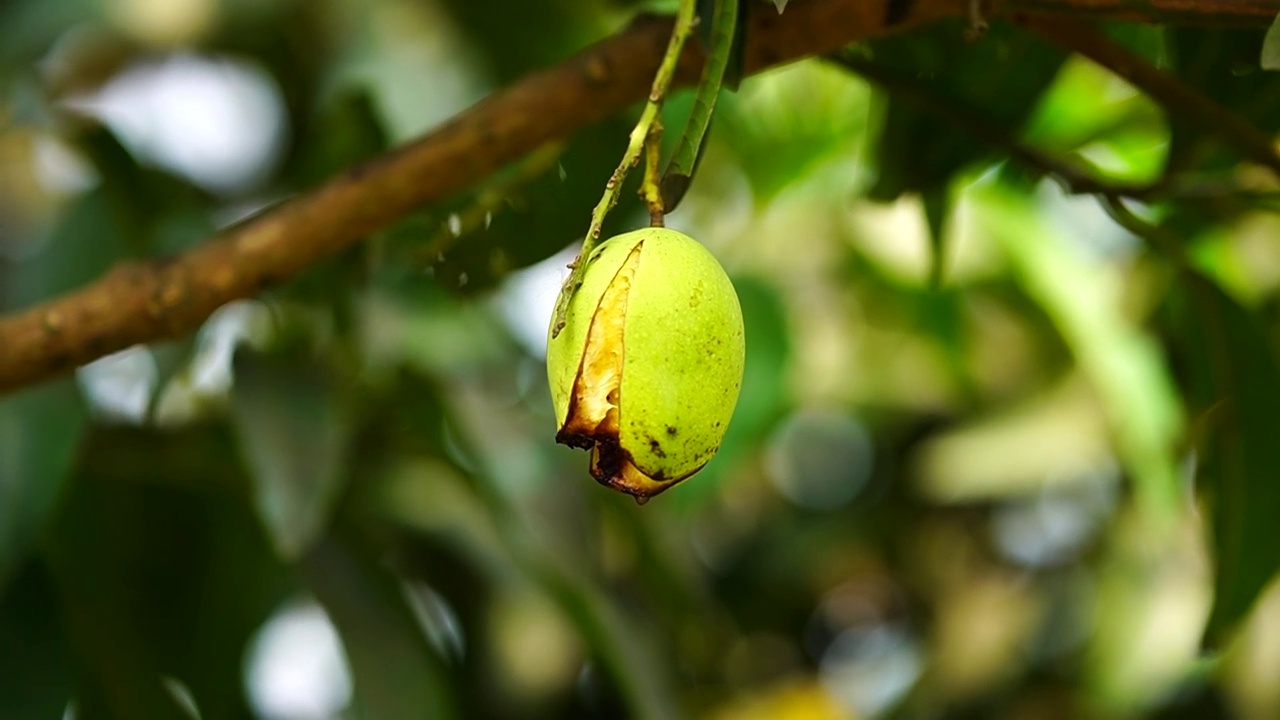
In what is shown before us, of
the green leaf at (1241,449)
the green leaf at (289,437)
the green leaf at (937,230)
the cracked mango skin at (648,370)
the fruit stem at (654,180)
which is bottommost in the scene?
the green leaf at (289,437)

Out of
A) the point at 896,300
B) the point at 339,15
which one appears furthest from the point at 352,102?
the point at 896,300

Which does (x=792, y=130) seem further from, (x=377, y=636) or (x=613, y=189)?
(x=613, y=189)

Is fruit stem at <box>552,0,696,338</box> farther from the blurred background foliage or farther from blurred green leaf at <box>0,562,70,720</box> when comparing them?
blurred green leaf at <box>0,562,70,720</box>

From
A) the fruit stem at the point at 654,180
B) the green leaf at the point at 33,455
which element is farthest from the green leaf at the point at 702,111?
the green leaf at the point at 33,455

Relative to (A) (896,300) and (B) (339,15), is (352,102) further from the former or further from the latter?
(A) (896,300)

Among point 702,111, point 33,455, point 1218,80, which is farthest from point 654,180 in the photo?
point 33,455

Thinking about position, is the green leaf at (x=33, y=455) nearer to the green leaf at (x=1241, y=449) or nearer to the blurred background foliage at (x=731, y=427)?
the blurred background foliage at (x=731, y=427)

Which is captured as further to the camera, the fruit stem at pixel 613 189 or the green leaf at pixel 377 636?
the green leaf at pixel 377 636
